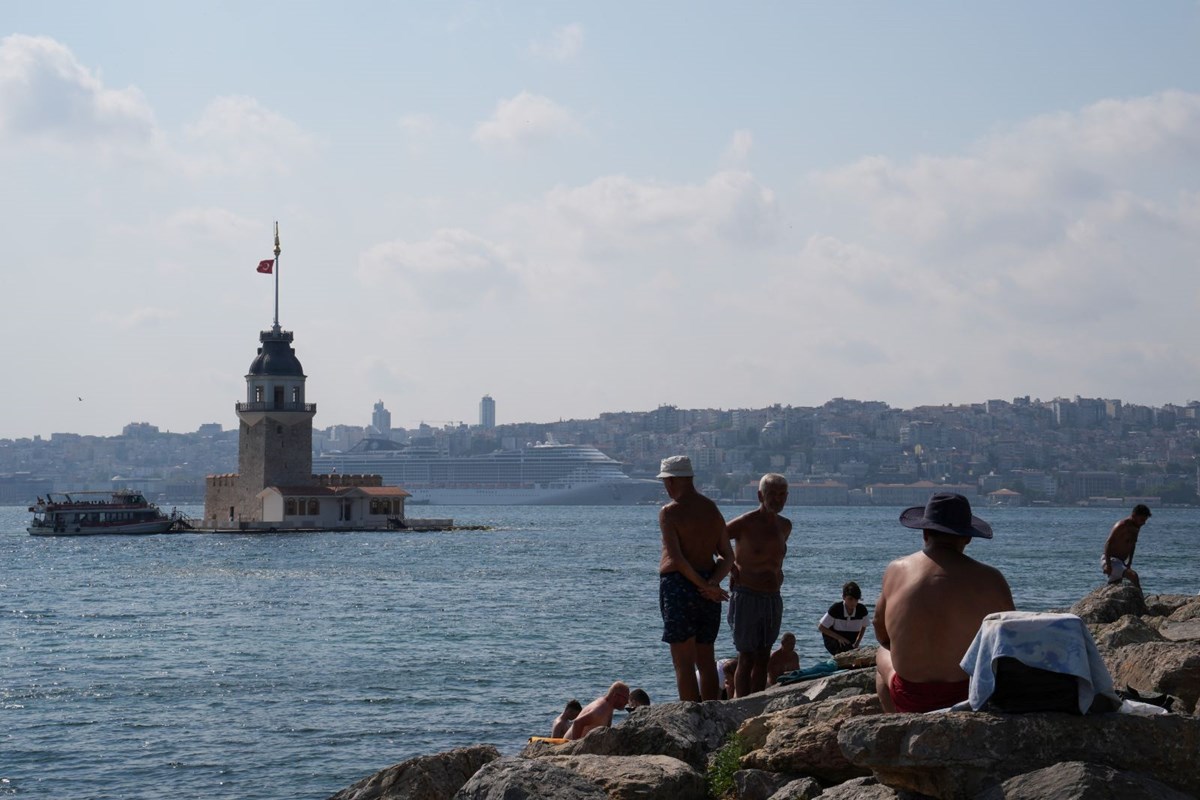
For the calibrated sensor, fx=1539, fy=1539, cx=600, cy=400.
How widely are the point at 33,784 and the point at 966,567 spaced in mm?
8560

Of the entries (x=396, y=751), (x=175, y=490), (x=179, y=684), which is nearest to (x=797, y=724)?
(x=396, y=751)

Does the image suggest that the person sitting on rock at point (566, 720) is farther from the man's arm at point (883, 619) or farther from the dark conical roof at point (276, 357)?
the dark conical roof at point (276, 357)

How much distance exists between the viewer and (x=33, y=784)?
11.5m

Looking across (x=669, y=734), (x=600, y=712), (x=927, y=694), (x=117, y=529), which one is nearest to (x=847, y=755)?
(x=927, y=694)

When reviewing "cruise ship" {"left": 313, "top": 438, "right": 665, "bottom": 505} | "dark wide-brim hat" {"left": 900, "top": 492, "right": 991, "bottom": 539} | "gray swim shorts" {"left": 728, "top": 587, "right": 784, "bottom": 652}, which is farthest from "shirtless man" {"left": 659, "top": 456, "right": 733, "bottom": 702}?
"cruise ship" {"left": 313, "top": 438, "right": 665, "bottom": 505}

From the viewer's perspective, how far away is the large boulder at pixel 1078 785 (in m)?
4.68

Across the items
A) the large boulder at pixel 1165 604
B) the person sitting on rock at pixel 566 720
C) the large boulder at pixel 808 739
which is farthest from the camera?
the large boulder at pixel 1165 604

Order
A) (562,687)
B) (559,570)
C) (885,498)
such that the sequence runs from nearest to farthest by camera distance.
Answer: (562,687)
(559,570)
(885,498)

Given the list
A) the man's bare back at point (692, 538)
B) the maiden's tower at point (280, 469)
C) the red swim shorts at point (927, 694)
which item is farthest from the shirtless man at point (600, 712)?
the maiden's tower at point (280, 469)

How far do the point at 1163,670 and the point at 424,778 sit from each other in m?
3.83

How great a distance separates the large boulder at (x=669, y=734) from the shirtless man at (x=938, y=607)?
1.40 metres

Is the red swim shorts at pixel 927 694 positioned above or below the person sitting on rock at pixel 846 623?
above

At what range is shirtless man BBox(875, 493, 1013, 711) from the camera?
17.7 ft

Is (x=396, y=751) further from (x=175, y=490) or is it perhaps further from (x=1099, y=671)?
(x=175, y=490)
